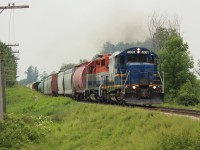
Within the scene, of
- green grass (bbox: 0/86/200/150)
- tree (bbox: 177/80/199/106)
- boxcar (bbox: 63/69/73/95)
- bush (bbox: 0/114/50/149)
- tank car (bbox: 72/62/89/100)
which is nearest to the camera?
green grass (bbox: 0/86/200/150)

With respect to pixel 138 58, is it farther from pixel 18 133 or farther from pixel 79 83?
pixel 79 83

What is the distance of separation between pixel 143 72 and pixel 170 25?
50.0 meters

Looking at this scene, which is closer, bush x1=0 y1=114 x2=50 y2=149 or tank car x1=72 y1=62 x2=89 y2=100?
bush x1=0 y1=114 x2=50 y2=149

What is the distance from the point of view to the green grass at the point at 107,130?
41.0 feet

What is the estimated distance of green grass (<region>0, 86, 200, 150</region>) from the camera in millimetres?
12500

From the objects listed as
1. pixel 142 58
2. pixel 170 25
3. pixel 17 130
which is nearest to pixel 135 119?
pixel 17 130

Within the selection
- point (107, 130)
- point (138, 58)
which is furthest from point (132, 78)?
point (107, 130)

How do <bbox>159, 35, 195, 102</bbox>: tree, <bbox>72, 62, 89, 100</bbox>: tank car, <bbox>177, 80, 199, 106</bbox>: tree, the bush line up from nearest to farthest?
the bush, <bbox>72, 62, 89, 100</bbox>: tank car, <bbox>177, 80, 199, 106</bbox>: tree, <bbox>159, 35, 195, 102</bbox>: tree

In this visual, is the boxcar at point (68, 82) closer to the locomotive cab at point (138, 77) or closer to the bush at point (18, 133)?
the locomotive cab at point (138, 77)

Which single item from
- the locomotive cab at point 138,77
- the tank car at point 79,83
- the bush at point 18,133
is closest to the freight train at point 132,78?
the locomotive cab at point 138,77

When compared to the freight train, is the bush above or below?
below

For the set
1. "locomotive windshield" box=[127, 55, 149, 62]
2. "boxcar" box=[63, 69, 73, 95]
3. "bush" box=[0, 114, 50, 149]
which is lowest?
"bush" box=[0, 114, 50, 149]

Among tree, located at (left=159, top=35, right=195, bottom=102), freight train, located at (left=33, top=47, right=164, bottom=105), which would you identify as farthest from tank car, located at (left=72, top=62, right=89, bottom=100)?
tree, located at (left=159, top=35, right=195, bottom=102)

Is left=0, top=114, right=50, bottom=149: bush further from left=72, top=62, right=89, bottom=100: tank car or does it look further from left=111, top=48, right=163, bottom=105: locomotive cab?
left=72, top=62, right=89, bottom=100: tank car
